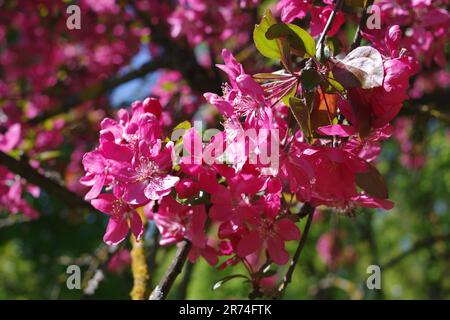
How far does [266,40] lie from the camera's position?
3.61 feet

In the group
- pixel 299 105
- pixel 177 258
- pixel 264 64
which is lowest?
pixel 177 258

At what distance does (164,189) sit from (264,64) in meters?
1.66

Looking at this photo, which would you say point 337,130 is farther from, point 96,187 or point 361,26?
point 96,187

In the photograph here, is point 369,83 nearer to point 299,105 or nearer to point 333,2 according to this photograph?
point 299,105

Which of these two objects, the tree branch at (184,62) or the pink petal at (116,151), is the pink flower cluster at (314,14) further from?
the tree branch at (184,62)

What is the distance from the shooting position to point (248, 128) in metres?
1.02

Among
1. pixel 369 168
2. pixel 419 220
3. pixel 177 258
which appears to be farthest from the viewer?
pixel 419 220

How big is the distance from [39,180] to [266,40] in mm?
1081

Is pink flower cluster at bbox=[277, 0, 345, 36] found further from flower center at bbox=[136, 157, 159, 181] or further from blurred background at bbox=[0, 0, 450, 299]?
flower center at bbox=[136, 157, 159, 181]

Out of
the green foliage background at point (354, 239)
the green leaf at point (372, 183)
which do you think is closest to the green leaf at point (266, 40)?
the green leaf at point (372, 183)

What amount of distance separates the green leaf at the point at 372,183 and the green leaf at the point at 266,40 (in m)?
0.29

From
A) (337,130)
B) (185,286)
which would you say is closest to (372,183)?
(337,130)

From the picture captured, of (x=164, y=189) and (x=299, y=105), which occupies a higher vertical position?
(x=299, y=105)

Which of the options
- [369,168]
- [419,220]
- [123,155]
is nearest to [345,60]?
[369,168]
